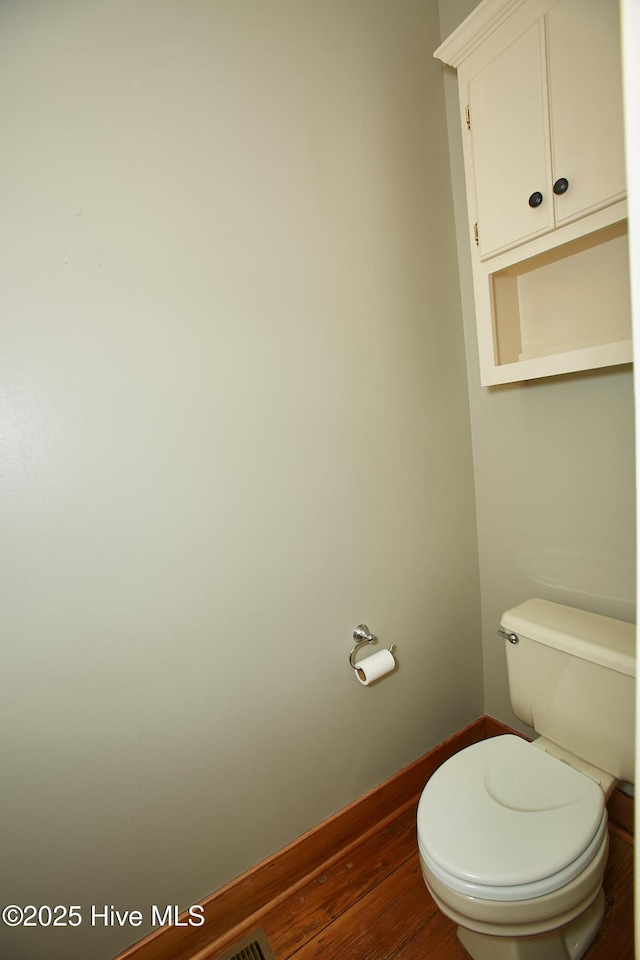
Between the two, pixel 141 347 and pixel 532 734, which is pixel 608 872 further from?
pixel 141 347

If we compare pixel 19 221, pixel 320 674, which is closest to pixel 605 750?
pixel 320 674

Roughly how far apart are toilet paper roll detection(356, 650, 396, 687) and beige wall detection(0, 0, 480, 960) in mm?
67

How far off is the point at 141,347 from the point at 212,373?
17 cm

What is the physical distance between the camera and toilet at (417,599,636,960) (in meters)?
0.81

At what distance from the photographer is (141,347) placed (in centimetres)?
95

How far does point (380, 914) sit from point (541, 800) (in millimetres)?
610

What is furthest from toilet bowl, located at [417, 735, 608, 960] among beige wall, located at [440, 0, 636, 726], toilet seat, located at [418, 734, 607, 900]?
beige wall, located at [440, 0, 636, 726]

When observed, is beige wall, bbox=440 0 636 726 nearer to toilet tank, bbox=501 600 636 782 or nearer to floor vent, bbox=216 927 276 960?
toilet tank, bbox=501 600 636 782

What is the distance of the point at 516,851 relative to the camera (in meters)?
0.84

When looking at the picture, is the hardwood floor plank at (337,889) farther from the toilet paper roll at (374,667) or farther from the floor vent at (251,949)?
the toilet paper roll at (374,667)

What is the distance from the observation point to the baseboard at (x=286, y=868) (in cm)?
106

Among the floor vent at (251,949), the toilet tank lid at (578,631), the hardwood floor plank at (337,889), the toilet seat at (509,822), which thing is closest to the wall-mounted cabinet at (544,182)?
the toilet tank lid at (578,631)

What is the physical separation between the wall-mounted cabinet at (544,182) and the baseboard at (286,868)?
1.40 metres

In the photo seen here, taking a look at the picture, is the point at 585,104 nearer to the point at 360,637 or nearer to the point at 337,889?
the point at 360,637
